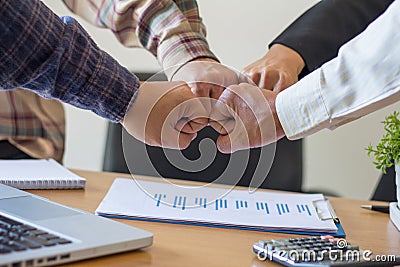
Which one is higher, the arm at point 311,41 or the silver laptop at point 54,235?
the arm at point 311,41

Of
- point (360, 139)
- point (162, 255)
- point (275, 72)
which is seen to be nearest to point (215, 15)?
point (360, 139)

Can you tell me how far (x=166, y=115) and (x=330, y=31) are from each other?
1.92ft

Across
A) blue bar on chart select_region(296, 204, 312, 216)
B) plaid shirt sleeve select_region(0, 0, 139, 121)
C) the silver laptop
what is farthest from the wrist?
the silver laptop

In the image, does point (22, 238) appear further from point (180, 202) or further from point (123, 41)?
point (123, 41)

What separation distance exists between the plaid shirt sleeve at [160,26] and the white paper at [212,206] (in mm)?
275

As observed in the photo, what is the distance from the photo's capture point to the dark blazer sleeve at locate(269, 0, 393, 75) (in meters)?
1.26

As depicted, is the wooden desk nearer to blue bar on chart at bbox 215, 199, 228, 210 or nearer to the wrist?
blue bar on chart at bbox 215, 199, 228, 210

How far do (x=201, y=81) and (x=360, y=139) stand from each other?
983mm

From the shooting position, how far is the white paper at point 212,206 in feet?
2.59

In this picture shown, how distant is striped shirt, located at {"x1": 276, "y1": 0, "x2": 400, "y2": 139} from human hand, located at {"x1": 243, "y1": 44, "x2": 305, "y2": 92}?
0.66 ft

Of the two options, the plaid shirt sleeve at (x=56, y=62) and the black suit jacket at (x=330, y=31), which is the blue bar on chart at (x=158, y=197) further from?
the black suit jacket at (x=330, y=31)

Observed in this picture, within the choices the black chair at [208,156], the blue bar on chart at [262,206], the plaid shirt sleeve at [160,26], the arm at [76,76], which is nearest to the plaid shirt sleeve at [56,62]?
the arm at [76,76]

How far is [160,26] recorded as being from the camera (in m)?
1.26

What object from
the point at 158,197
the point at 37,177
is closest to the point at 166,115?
the point at 158,197
